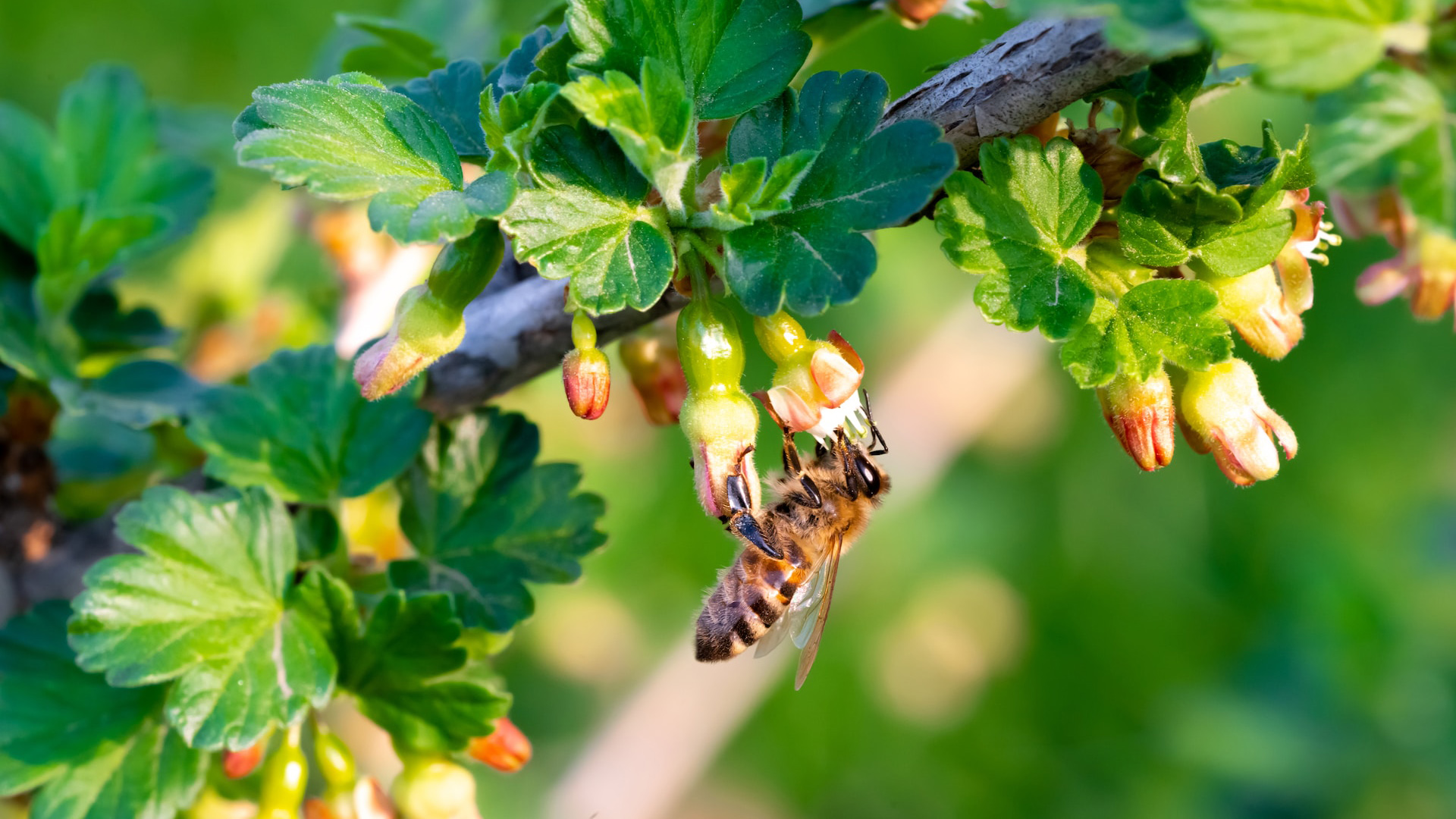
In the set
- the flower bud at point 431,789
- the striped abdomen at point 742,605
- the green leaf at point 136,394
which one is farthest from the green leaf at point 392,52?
the flower bud at point 431,789

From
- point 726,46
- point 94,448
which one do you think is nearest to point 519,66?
point 726,46

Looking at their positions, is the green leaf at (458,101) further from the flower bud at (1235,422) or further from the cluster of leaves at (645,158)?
the flower bud at (1235,422)

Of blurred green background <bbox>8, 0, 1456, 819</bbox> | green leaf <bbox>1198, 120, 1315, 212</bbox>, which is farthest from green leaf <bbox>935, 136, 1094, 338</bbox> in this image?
blurred green background <bbox>8, 0, 1456, 819</bbox>

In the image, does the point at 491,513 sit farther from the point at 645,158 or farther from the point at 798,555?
the point at 645,158

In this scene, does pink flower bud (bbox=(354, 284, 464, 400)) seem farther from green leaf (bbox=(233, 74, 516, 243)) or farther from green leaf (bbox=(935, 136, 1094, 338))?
green leaf (bbox=(935, 136, 1094, 338))

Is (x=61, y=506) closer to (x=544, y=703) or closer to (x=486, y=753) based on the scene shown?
(x=486, y=753)
